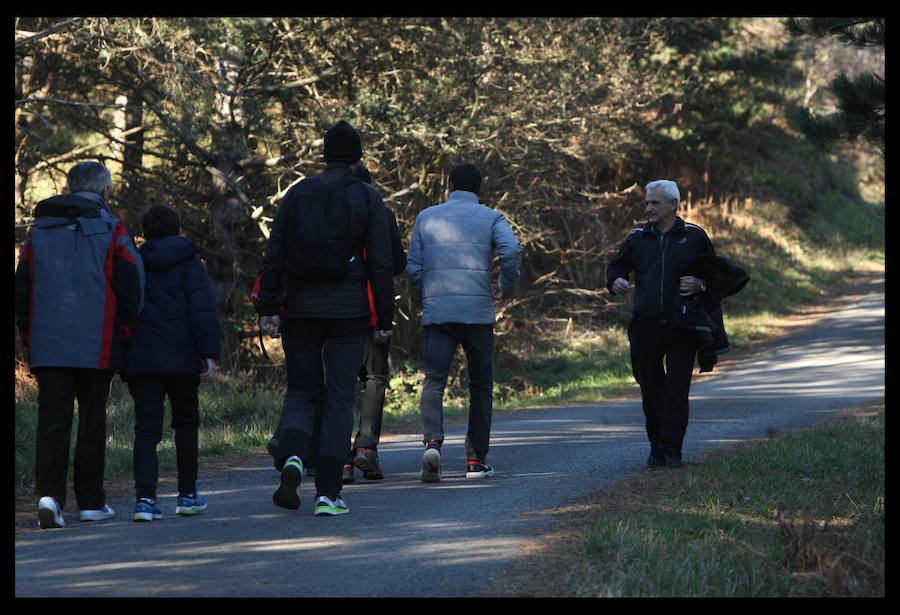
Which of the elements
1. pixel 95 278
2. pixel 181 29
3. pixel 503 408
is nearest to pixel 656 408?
pixel 95 278

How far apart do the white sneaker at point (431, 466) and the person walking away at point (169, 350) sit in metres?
1.63

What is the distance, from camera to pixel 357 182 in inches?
283

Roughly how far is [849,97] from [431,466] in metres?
4.79

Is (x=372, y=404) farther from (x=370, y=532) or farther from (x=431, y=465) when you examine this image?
(x=370, y=532)

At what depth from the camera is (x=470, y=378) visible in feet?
28.5

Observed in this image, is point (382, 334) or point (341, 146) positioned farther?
point (382, 334)

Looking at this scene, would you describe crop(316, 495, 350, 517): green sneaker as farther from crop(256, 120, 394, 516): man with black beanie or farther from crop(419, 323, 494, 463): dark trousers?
crop(419, 323, 494, 463): dark trousers

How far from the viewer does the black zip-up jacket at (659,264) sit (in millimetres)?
8719

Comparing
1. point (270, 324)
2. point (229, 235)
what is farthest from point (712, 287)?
point (229, 235)

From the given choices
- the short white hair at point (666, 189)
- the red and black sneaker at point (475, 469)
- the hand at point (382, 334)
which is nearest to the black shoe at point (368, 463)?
the red and black sneaker at point (475, 469)

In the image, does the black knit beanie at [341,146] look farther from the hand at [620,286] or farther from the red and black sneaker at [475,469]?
the red and black sneaker at [475,469]

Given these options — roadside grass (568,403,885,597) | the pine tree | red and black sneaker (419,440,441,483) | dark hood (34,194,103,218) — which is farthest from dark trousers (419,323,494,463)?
the pine tree

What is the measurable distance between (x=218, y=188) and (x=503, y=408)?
556 cm

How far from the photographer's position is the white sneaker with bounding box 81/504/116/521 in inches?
280
